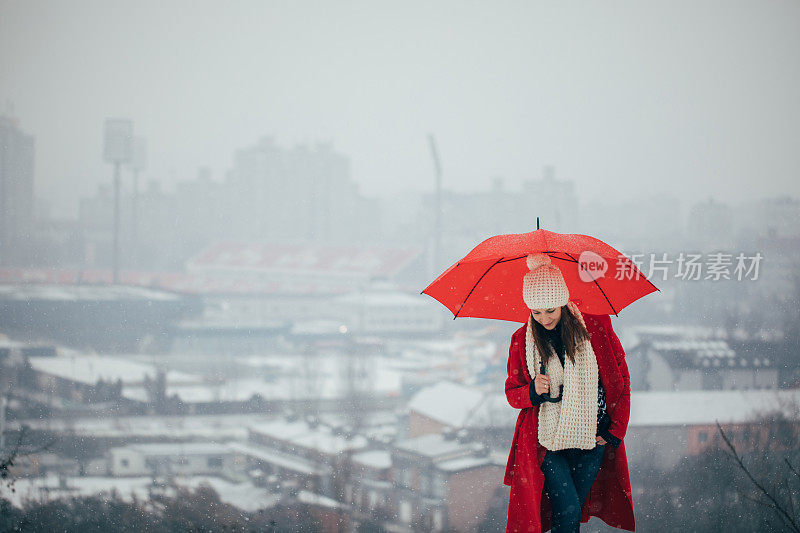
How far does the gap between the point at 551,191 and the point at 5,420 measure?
11.2m

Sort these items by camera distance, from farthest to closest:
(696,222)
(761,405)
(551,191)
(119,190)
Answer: (119,190)
(551,191)
(696,222)
(761,405)

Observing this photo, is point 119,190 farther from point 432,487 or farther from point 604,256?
point 604,256

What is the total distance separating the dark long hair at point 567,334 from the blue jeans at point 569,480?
275mm

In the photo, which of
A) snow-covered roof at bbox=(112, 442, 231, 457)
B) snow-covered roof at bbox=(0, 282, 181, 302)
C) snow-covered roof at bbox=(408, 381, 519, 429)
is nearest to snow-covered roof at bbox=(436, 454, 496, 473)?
snow-covered roof at bbox=(408, 381, 519, 429)

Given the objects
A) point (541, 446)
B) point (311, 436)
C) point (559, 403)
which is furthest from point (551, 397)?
point (311, 436)

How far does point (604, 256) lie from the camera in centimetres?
163

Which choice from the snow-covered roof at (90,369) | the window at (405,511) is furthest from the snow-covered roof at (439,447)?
the snow-covered roof at (90,369)

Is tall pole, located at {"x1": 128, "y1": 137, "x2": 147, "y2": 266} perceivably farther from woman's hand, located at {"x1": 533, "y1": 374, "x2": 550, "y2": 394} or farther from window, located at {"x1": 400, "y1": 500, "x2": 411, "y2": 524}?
woman's hand, located at {"x1": 533, "y1": 374, "x2": 550, "y2": 394}

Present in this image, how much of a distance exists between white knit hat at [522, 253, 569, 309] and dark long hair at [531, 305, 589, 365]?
2.3 inches

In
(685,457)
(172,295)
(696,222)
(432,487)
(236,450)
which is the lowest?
(236,450)

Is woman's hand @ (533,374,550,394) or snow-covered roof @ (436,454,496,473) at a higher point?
woman's hand @ (533,374,550,394)

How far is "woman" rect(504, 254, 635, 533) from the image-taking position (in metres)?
1.61

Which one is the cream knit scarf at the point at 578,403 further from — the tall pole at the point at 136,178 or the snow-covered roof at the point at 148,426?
the tall pole at the point at 136,178

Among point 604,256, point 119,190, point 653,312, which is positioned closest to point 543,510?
point 604,256
